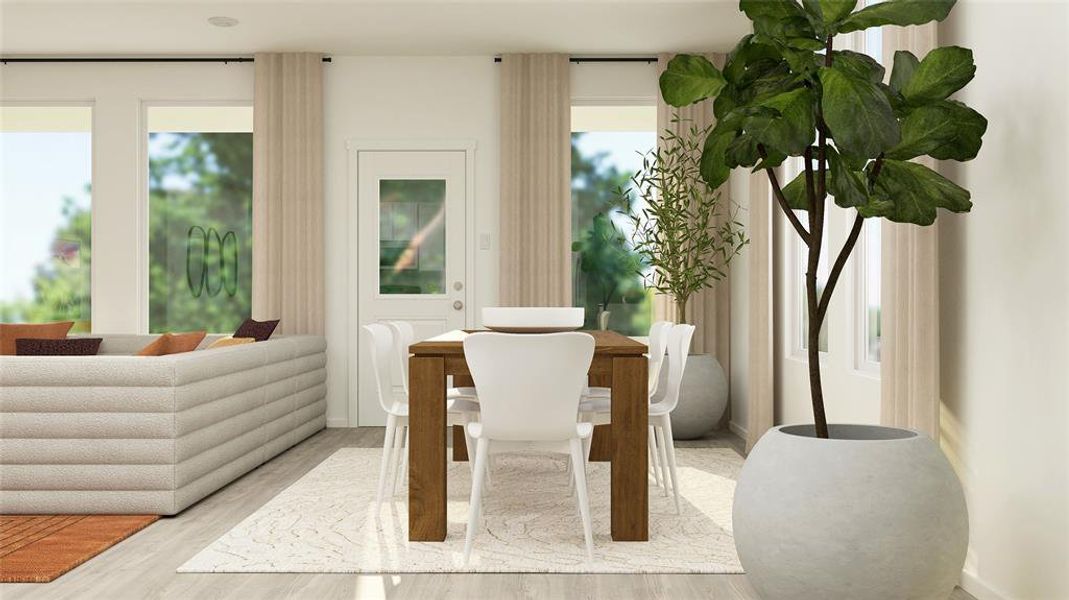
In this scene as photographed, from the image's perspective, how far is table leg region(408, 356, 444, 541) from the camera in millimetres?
3299

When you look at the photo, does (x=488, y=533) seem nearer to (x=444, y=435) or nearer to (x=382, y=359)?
(x=444, y=435)

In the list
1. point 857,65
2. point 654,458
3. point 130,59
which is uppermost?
point 130,59

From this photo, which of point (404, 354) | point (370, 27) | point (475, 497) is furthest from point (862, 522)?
point (370, 27)

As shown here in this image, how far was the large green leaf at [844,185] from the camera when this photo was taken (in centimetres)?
239

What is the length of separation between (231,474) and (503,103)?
11.3 ft

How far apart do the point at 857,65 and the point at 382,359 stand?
234 cm

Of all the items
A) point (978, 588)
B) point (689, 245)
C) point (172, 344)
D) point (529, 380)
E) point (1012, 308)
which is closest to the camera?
point (1012, 308)

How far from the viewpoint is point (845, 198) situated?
7.87 feet

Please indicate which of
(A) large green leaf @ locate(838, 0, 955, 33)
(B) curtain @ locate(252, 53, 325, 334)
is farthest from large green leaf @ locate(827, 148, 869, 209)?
(B) curtain @ locate(252, 53, 325, 334)

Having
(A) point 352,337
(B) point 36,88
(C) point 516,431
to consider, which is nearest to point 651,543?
(C) point 516,431

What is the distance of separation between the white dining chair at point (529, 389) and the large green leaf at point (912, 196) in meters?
1.02

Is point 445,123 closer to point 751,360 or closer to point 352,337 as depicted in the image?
point 352,337

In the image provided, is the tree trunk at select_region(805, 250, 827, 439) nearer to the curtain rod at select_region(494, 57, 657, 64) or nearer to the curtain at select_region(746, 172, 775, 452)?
the curtain at select_region(746, 172, 775, 452)

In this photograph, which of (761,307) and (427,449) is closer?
(427,449)
